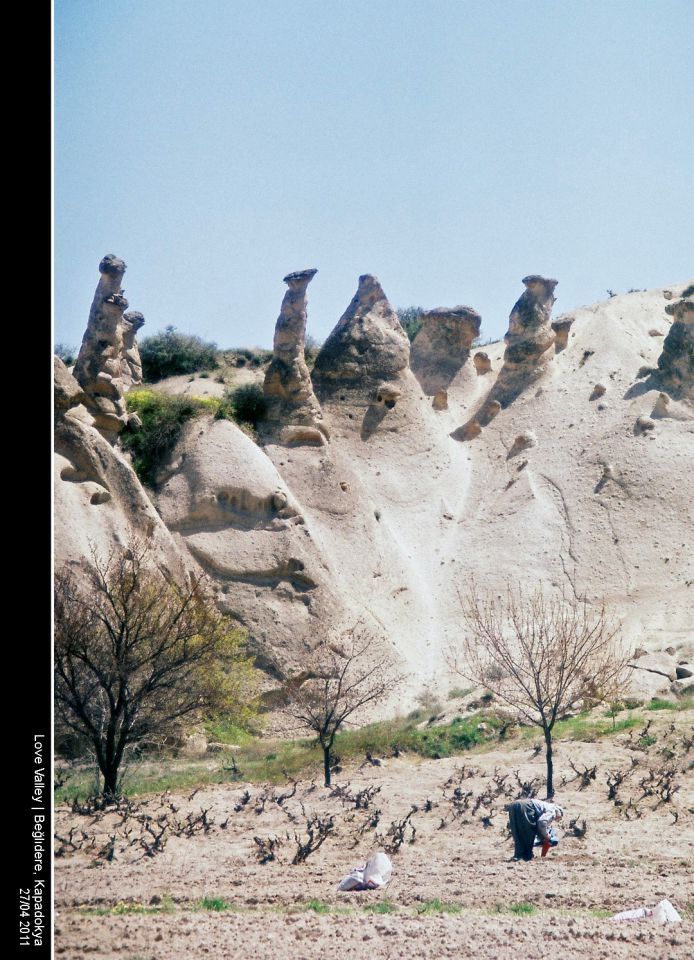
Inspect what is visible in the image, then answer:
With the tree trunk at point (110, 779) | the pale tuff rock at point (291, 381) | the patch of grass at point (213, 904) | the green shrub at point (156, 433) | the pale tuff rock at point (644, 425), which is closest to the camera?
the patch of grass at point (213, 904)

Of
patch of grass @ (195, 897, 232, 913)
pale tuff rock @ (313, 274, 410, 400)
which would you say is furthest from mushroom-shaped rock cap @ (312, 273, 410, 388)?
patch of grass @ (195, 897, 232, 913)

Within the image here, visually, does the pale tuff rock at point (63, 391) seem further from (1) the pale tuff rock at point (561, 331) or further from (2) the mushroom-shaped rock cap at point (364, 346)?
(1) the pale tuff rock at point (561, 331)

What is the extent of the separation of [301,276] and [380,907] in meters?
24.9

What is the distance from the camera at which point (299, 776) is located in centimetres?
1938

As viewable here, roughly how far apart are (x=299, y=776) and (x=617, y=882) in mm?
8384

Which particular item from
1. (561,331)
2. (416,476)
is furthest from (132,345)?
(561,331)

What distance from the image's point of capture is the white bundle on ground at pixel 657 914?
34.6 ft

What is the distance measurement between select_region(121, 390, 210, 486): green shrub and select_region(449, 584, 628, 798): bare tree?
907cm

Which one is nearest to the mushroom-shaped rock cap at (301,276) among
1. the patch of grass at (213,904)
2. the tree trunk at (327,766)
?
the tree trunk at (327,766)

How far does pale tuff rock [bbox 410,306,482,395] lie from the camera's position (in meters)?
40.9

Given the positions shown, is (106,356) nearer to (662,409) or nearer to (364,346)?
(364,346)

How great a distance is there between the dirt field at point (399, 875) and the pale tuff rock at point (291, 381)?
16.0 m
